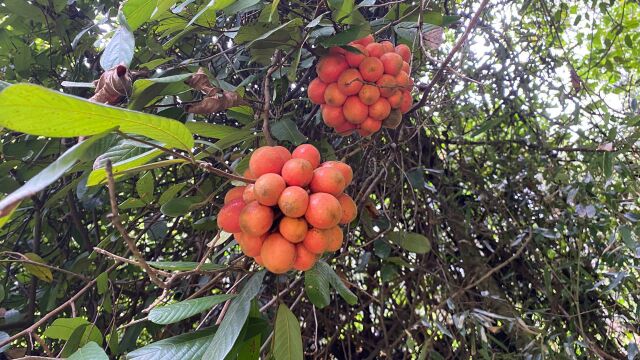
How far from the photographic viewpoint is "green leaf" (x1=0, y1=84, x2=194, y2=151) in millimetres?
546

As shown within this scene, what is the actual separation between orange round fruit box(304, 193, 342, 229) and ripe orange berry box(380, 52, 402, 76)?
1.41 feet

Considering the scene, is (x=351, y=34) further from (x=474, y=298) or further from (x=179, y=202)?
(x=474, y=298)

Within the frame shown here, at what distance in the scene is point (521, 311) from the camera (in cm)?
182

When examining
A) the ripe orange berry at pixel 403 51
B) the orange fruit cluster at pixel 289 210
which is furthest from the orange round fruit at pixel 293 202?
the ripe orange berry at pixel 403 51

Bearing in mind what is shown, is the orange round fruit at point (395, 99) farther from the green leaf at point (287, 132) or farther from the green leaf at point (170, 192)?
the green leaf at point (170, 192)

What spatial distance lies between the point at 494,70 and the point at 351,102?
53.7 inches

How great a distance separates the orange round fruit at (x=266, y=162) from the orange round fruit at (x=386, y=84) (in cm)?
36

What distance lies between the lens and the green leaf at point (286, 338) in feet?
3.11

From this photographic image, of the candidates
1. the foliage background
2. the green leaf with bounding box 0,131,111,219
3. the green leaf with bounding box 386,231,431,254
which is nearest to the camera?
the green leaf with bounding box 0,131,111,219

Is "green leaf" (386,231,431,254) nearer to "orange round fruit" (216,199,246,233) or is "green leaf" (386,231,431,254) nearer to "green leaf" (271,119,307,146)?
"green leaf" (271,119,307,146)

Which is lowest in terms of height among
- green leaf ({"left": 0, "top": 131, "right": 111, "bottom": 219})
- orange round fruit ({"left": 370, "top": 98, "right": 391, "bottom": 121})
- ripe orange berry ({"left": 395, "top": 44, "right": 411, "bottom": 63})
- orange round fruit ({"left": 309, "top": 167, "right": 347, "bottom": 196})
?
orange round fruit ({"left": 370, "top": 98, "right": 391, "bottom": 121})

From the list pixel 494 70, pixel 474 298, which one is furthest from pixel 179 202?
pixel 494 70

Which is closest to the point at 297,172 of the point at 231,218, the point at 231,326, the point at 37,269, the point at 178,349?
the point at 231,218

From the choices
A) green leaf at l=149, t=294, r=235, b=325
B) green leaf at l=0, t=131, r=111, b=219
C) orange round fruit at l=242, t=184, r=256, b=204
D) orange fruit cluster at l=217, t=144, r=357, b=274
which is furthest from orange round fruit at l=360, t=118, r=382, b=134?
green leaf at l=0, t=131, r=111, b=219
